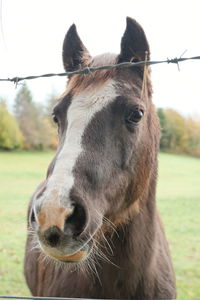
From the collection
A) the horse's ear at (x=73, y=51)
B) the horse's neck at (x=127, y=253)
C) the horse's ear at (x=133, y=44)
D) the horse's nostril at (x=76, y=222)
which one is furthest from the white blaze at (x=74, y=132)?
the horse's neck at (x=127, y=253)

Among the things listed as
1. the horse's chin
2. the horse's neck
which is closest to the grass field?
the horse's neck

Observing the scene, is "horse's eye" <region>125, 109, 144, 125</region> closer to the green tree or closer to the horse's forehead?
the horse's forehead

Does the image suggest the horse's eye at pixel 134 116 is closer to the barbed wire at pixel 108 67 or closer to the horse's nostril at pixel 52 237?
the barbed wire at pixel 108 67

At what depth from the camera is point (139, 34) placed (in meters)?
2.72

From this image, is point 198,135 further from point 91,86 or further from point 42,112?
point 91,86

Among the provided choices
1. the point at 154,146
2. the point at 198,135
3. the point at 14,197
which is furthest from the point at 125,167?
the point at 198,135

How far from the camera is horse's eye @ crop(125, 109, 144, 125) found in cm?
252

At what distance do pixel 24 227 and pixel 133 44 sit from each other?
11.5m

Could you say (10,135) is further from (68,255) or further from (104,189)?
(68,255)

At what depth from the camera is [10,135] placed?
40.5m

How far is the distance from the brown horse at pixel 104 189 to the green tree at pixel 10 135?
33800 millimetres

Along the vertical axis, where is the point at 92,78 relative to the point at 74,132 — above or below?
above

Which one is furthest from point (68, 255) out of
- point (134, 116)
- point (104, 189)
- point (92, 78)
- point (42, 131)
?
point (42, 131)

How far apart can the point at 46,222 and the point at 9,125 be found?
37.5 meters
